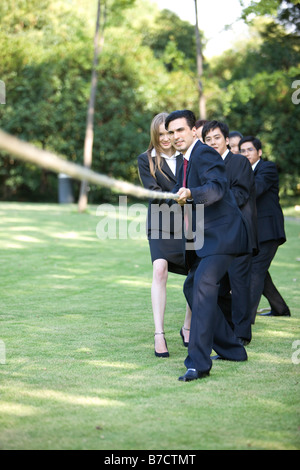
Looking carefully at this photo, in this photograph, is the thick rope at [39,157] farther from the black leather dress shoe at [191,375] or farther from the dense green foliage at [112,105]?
the dense green foliage at [112,105]

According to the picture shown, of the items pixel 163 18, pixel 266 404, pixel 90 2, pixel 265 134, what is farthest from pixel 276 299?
pixel 90 2

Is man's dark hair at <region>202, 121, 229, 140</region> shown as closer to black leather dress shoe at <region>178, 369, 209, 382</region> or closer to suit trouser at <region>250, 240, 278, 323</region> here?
suit trouser at <region>250, 240, 278, 323</region>

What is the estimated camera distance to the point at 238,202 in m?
6.63

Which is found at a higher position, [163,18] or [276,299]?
[163,18]

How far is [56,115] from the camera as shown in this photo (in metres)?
31.4

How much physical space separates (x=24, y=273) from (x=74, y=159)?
70.6 ft

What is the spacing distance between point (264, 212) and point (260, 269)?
2.44 feet

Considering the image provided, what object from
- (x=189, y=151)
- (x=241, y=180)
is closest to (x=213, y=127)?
(x=241, y=180)

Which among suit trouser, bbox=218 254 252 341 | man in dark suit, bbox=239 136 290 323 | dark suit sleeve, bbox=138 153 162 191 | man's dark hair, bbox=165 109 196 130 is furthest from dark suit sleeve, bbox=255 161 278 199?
man's dark hair, bbox=165 109 196 130

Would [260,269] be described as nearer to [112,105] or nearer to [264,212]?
[264,212]

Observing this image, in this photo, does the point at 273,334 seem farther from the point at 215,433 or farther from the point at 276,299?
the point at 215,433

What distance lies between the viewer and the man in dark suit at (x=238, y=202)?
21.3 feet

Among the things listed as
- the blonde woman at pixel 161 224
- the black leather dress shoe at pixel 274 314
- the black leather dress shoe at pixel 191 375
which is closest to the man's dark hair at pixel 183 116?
the blonde woman at pixel 161 224

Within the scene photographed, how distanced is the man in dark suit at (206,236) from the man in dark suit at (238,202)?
1.17 meters
